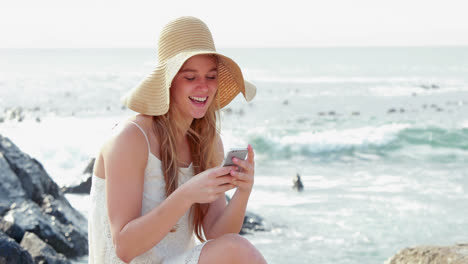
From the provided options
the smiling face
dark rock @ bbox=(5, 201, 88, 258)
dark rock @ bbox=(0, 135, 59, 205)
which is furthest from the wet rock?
the smiling face

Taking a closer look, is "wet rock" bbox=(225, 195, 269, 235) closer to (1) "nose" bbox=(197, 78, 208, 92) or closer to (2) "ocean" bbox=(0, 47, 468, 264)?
(2) "ocean" bbox=(0, 47, 468, 264)

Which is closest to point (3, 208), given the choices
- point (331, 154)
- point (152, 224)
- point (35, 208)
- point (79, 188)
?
point (35, 208)

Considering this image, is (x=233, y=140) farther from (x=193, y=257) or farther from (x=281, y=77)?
(x=281, y=77)

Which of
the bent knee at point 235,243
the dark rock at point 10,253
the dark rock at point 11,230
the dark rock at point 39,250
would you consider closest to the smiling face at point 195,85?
the bent knee at point 235,243

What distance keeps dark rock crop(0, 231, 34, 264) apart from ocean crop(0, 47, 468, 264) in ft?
5.14

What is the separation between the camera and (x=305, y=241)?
24.3ft

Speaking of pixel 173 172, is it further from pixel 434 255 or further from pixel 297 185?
pixel 297 185

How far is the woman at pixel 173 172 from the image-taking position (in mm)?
2750

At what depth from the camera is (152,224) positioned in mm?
2711

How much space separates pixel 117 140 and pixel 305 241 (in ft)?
16.2

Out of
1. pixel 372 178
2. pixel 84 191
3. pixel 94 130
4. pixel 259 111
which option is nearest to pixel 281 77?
pixel 259 111

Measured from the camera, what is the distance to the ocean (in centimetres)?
770

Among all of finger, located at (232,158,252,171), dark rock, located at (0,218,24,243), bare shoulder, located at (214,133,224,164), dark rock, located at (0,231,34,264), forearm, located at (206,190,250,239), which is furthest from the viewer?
dark rock, located at (0,218,24,243)

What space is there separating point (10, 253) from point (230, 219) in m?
1.74
